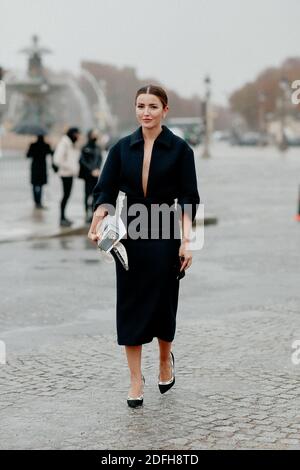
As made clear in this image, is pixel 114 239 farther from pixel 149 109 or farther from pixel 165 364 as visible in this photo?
pixel 165 364

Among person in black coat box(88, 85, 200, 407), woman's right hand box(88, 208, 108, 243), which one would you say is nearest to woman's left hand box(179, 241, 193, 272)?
person in black coat box(88, 85, 200, 407)

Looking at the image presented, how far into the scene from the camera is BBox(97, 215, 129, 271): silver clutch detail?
565 centimetres

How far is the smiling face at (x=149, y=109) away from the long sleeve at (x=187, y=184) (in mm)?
260

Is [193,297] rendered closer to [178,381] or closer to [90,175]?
[178,381]

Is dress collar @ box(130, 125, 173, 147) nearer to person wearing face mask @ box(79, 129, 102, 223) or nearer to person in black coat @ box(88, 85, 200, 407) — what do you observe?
person in black coat @ box(88, 85, 200, 407)

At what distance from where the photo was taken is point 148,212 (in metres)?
5.72

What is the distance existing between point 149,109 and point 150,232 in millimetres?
713

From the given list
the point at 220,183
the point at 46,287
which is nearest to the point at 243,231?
the point at 46,287

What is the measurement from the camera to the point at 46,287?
34.4 feet

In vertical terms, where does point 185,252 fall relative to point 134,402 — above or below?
above

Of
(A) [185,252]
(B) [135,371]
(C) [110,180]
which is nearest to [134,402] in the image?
(B) [135,371]

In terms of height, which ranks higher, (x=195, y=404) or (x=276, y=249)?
(x=195, y=404)

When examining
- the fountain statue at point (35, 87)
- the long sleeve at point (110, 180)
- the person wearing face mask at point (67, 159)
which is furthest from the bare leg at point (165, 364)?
the fountain statue at point (35, 87)

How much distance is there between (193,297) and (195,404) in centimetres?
405
